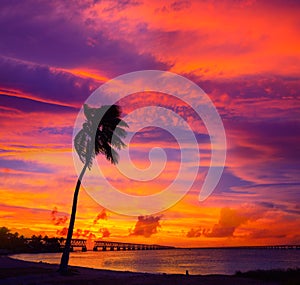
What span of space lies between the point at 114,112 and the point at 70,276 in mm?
14206

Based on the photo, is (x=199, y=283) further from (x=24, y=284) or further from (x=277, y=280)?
(x=24, y=284)

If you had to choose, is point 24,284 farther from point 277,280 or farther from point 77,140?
point 277,280

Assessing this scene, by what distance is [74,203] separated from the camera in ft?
134

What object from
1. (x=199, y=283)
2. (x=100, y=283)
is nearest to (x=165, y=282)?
(x=199, y=283)

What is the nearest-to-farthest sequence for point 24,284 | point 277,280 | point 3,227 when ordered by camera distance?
point 24,284
point 277,280
point 3,227

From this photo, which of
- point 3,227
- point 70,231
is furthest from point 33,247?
point 70,231

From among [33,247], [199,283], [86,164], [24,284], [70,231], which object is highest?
[33,247]

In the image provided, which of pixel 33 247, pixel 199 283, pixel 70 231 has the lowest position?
pixel 199 283

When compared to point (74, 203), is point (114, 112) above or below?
above

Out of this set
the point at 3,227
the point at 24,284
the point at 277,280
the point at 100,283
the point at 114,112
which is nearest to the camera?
the point at 24,284

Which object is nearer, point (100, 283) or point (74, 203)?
point (100, 283)

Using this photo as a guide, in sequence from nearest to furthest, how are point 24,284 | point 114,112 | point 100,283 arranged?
point 24,284 < point 100,283 < point 114,112

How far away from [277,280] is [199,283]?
743cm

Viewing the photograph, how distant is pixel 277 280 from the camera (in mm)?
35094
